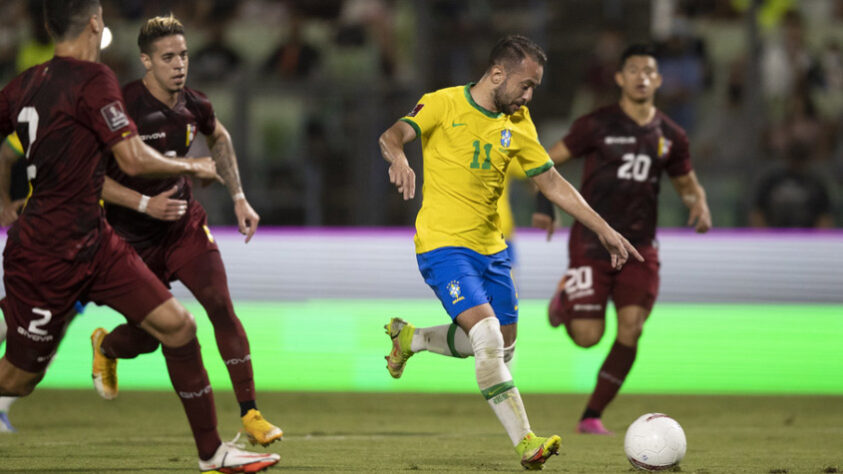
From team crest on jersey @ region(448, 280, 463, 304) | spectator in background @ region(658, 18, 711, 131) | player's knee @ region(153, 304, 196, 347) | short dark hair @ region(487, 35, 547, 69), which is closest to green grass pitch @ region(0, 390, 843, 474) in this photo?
team crest on jersey @ region(448, 280, 463, 304)

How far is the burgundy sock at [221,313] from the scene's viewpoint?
6.60 metres

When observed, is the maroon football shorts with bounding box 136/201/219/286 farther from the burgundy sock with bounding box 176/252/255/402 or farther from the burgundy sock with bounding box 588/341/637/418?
the burgundy sock with bounding box 588/341/637/418

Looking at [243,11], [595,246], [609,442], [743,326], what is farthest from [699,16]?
[609,442]

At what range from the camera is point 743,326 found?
11281 millimetres

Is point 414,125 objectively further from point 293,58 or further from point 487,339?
point 293,58

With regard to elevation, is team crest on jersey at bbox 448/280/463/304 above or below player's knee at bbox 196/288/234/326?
above

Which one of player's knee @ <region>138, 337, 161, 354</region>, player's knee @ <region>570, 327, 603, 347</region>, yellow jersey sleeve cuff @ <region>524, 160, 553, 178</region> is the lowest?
player's knee @ <region>570, 327, 603, 347</region>

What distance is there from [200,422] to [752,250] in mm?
7353

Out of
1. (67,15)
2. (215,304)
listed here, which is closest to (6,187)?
(215,304)

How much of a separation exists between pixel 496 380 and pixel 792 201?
23.5ft

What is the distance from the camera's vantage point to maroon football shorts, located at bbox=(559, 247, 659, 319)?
8.20m

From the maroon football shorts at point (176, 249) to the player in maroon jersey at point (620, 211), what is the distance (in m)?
2.52

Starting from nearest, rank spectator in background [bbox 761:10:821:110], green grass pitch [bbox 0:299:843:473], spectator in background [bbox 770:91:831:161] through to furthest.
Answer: green grass pitch [bbox 0:299:843:473]
spectator in background [bbox 770:91:831:161]
spectator in background [bbox 761:10:821:110]

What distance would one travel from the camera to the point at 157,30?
6535mm
